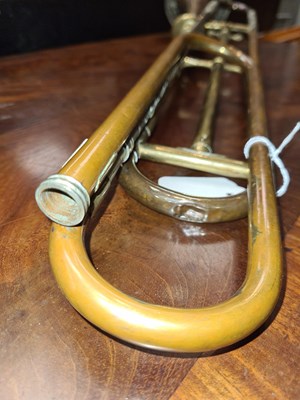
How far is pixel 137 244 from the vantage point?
46 centimetres

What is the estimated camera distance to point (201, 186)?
0.53 m

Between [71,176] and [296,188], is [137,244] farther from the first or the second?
[296,188]

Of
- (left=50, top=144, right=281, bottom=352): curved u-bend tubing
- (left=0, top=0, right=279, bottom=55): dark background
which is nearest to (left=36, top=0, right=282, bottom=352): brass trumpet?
(left=50, top=144, right=281, bottom=352): curved u-bend tubing

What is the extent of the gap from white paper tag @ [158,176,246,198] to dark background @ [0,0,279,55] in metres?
0.57

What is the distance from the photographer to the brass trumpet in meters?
0.29

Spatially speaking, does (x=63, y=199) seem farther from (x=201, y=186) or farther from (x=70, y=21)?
(x=70, y=21)

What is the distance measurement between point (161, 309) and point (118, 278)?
0.12 meters

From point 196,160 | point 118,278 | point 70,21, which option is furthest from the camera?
point 70,21

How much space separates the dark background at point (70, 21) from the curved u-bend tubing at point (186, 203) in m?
0.59

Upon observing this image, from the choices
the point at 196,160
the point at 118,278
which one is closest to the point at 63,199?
the point at 118,278

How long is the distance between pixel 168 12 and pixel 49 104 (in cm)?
70

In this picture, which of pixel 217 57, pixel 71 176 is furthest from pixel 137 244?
pixel 217 57

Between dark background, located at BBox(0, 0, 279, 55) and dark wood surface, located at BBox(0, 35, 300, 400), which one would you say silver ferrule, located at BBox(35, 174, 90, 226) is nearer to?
dark wood surface, located at BBox(0, 35, 300, 400)

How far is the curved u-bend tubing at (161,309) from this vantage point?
0.29 metres
